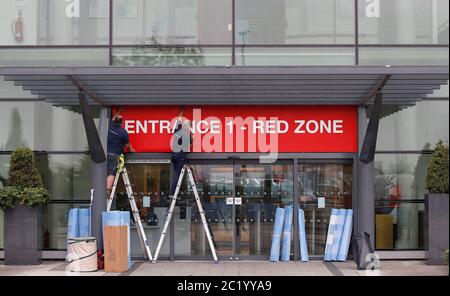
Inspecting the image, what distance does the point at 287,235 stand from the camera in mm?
14484

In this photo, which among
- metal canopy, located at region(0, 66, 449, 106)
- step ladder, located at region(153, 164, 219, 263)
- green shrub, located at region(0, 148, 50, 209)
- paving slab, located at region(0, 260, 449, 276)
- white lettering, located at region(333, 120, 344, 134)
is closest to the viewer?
metal canopy, located at region(0, 66, 449, 106)

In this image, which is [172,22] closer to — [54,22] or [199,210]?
[54,22]

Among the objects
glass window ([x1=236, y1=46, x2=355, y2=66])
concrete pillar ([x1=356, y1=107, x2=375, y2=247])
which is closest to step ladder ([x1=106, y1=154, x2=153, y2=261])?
glass window ([x1=236, y1=46, x2=355, y2=66])

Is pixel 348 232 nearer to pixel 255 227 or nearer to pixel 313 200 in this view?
pixel 313 200

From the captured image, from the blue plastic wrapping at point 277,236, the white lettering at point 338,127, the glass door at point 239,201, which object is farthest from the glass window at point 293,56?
the blue plastic wrapping at point 277,236

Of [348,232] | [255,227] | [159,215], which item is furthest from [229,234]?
[348,232]

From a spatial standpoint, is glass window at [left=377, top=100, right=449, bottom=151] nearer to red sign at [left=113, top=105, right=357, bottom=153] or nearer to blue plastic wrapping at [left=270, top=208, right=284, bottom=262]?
red sign at [left=113, top=105, right=357, bottom=153]

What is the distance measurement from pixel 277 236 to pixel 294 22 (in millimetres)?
4688

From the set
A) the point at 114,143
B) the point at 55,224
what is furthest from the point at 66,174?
the point at 114,143

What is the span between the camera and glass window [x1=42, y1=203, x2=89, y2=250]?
592 inches

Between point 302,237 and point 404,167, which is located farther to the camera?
point 404,167

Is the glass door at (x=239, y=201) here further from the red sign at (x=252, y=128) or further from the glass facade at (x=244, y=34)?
the glass facade at (x=244, y=34)

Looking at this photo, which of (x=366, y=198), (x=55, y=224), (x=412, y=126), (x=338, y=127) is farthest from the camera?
(x=55, y=224)

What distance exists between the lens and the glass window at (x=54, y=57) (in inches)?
589
